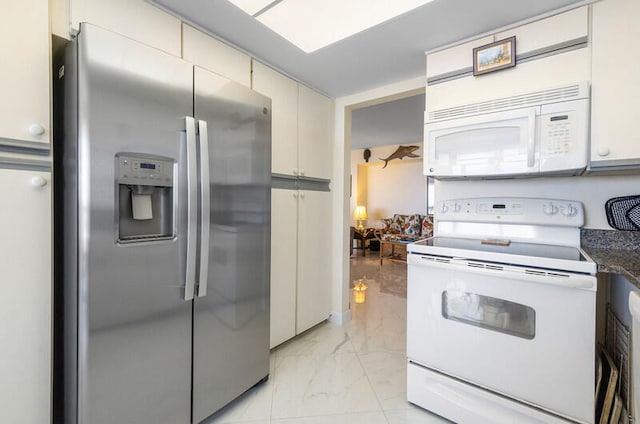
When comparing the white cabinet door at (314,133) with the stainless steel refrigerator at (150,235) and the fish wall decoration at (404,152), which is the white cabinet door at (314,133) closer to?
the stainless steel refrigerator at (150,235)

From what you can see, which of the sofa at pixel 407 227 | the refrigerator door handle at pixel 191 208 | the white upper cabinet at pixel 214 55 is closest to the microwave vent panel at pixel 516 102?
the white upper cabinet at pixel 214 55

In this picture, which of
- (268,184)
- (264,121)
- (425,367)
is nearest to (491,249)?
(425,367)

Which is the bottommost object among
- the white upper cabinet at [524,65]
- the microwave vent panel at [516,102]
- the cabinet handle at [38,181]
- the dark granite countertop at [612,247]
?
the dark granite countertop at [612,247]

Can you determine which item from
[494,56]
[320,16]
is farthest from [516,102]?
[320,16]

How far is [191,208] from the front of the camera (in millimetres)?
1259

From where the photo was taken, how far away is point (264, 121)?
165 cm

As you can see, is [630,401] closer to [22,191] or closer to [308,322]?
[308,322]

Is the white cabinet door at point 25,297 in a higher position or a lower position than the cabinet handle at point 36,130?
lower

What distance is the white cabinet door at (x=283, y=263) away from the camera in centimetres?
206

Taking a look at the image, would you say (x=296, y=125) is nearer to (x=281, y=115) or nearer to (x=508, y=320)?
(x=281, y=115)

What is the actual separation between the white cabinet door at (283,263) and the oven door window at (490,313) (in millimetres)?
1144

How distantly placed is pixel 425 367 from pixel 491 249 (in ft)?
2.40

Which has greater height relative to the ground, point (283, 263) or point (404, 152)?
point (404, 152)

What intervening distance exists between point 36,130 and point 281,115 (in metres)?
1.39
